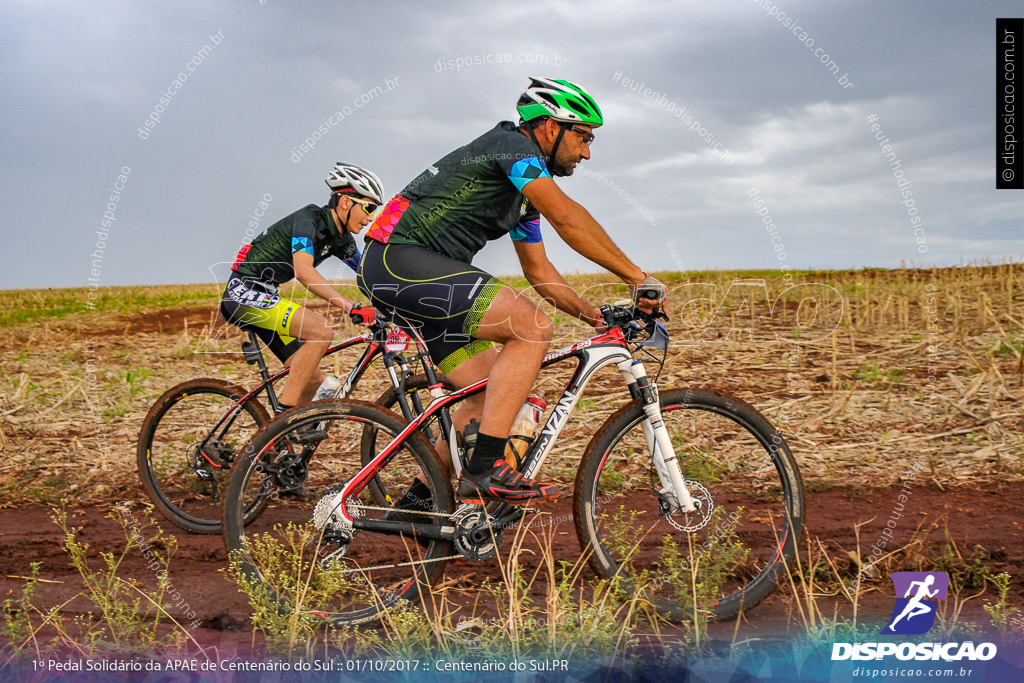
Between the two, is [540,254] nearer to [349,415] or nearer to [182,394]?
[349,415]

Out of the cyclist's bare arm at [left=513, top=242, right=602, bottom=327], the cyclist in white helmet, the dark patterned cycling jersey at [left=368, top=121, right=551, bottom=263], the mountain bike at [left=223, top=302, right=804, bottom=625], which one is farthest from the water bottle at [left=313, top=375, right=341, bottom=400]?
the cyclist's bare arm at [left=513, top=242, right=602, bottom=327]

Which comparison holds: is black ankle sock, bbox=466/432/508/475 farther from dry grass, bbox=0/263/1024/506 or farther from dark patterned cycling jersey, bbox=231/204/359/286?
dark patterned cycling jersey, bbox=231/204/359/286

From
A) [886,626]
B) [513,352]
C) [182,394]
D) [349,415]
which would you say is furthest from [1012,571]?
[182,394]

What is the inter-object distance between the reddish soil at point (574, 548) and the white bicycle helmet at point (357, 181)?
2.86m

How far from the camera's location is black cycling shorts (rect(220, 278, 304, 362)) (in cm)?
549

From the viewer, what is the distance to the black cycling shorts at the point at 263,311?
5.49 metres

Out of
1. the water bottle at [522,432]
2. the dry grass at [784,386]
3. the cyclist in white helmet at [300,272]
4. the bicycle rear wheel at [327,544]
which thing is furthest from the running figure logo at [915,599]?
the cyclist in white helmet at [300,272]

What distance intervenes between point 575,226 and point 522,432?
3.70ft

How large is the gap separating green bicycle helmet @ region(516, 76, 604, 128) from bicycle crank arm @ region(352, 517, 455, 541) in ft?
7.38

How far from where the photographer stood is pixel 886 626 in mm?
3438

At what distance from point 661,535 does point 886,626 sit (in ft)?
4.86

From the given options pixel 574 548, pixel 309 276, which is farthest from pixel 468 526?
pixel 309 276

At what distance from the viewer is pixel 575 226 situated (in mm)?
3496

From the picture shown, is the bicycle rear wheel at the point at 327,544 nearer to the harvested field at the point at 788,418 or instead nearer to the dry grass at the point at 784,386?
the harvested field at the point at 788,418
